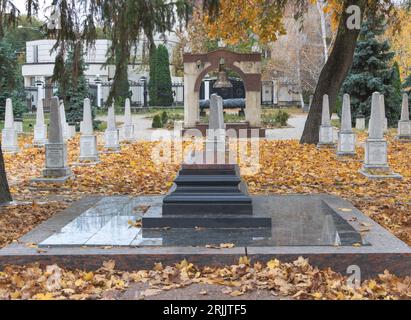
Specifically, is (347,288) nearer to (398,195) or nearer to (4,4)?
(398,195)

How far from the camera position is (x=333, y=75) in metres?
20.9

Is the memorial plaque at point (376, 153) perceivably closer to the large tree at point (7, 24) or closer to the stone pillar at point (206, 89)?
the large tree at point (7, 24)

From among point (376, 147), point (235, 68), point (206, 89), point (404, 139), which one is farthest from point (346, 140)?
point (206, 89)

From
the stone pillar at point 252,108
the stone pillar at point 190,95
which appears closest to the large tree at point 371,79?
the stone pillar at point 252,108

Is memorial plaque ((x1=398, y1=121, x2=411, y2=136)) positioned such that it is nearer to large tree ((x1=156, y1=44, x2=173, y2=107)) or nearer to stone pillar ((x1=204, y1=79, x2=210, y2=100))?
stone pillar ((x1=204, y1=79, x2=210, y2=100))

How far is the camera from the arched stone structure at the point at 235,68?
88.4 feet

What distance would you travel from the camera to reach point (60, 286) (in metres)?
5.84

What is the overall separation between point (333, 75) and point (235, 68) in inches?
279

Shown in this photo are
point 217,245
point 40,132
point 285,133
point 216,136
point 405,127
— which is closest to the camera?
point 217,245

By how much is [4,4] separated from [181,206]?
4560 mm

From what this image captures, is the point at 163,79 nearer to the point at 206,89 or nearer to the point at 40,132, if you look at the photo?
the point at 206,89

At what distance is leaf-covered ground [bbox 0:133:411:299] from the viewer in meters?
5.75

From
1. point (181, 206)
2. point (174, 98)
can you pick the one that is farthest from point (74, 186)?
point (174, 98)

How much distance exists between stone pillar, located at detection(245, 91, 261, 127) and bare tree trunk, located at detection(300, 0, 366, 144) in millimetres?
5407
